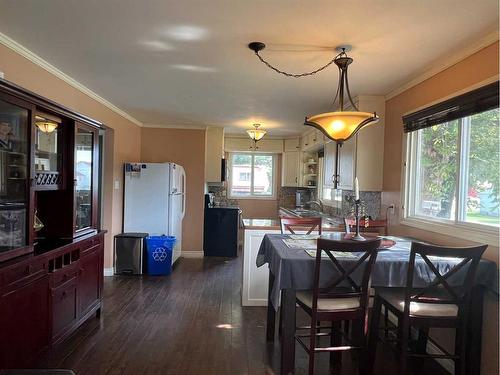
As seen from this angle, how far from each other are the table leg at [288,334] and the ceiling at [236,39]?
174 cm

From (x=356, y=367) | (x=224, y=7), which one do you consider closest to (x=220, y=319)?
(x=356, y=367)

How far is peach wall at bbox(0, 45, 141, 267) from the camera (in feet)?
8.82

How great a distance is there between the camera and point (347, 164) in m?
4.20

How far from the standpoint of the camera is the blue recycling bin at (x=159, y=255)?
4.88 m

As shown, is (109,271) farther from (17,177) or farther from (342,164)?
(342,164)

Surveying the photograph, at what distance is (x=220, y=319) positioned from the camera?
3.40 metres

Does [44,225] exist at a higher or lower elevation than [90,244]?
higher

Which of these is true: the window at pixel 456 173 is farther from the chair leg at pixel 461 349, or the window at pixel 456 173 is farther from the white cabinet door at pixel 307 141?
the white cabinet door at pixel 307 141

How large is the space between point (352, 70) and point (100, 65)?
2.23 m

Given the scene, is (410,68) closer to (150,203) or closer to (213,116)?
(213,116)

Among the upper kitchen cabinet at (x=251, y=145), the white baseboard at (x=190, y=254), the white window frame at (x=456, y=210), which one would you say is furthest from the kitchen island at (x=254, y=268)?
the upper kitchen cabinet at (x=251, y=145)

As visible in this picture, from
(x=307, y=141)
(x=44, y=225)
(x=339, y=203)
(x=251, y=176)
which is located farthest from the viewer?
(x=251, y=176)

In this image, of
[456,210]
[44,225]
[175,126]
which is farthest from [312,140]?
[44,225]

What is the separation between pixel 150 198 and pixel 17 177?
2910mm
